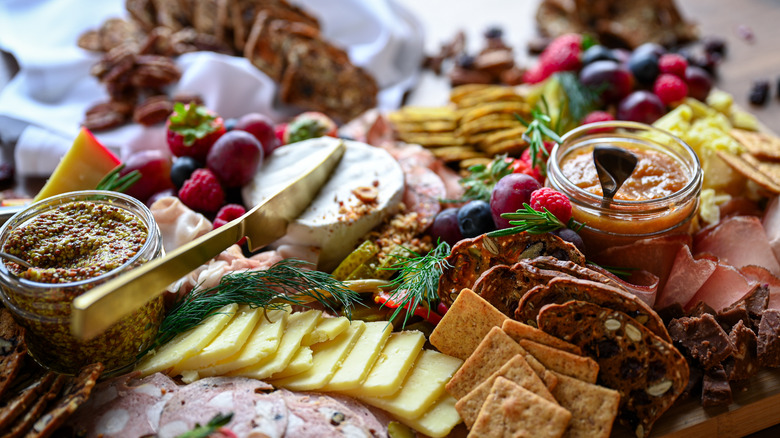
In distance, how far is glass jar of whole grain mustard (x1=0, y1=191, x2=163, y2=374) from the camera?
1.77m

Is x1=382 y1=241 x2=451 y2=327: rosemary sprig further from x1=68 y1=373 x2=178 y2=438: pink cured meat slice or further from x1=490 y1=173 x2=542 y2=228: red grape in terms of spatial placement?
x1=68 y1=373 x2=178 y2=438: pink cured meat slice

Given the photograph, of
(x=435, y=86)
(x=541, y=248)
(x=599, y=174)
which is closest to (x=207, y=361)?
(x=541, y=248)

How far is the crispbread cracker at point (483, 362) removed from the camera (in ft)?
5.98

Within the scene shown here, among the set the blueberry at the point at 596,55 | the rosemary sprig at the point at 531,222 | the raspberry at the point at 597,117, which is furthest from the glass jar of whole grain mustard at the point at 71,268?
the blueberry at the point at 596,55

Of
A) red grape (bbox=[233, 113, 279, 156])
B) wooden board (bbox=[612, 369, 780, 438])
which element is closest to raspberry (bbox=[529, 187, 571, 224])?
wooden board (bbox=[612, 369, 780, 438])

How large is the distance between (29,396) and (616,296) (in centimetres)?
168

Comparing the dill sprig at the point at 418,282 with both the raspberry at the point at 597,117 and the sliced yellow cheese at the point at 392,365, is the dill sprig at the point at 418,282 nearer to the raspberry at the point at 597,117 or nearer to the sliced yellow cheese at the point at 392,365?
the sliced yellow cheese at the point at 392,365

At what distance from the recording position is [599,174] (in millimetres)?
2227

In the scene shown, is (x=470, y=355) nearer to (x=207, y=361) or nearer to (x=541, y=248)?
(x=541, y=248)

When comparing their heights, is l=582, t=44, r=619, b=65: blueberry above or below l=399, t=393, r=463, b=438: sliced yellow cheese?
above

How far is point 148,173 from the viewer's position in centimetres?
261

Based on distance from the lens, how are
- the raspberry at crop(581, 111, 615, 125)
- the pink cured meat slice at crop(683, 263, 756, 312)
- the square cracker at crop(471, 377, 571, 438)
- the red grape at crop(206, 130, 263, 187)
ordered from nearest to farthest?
the square cracker at crop(471, 377, 571, 438) → the pink cured meat slice at crop(683, 263, 756, 312) → the red grape at crop(206, 130, 263, 187) → the raspberry at crop(581, 111, 615, 125)

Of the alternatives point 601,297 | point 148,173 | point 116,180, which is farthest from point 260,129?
point 601,297

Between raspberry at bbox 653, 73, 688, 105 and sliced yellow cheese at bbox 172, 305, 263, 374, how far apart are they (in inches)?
93.2
